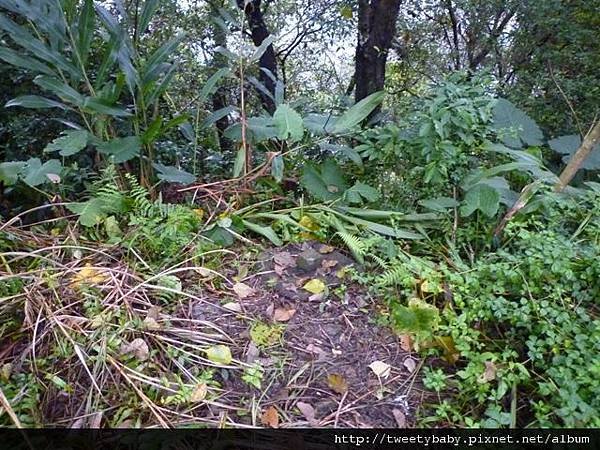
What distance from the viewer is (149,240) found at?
1708 millimetres

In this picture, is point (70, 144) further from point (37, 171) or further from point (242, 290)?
point (242, 290)

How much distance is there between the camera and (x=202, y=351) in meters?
1.37

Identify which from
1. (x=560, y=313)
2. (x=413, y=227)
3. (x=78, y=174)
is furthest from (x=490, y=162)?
(x=78, y=174)

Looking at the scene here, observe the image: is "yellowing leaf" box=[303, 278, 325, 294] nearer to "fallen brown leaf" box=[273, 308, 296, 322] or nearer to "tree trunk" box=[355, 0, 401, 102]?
"fallen brown leaf" box=[273, 308, 296, 322]

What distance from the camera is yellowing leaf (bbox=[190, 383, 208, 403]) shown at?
1.24 metres

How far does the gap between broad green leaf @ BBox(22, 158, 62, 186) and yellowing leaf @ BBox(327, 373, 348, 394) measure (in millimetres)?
1404

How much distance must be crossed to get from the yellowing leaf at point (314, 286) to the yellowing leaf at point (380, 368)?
13.1 inches

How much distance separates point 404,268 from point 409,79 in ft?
10.6

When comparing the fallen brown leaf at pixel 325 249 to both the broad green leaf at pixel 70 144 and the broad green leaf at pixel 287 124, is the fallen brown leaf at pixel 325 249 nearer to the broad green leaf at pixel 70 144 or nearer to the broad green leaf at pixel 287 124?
the broad green leaf at pixel 287 124

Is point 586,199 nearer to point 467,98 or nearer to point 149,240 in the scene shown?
point 467,98

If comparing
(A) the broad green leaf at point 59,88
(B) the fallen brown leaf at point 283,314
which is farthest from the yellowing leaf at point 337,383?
(A) the broad green leaf at point 59,88

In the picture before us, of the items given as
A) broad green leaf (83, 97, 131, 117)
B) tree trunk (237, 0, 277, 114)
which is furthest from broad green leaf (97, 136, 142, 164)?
tree trunk (237, 0, 277, 114)

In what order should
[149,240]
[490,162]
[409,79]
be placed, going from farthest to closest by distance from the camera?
[409,79]
[490,162]
[149,240]

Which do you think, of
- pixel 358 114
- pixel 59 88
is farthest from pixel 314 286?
pixel 59 88
